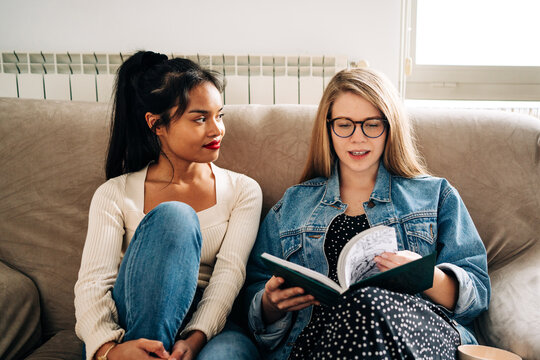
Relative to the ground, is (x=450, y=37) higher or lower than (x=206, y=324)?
higher

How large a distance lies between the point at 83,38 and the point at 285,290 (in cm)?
173

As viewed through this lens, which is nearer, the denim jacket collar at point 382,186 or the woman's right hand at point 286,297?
the woman's right hand at point 286,297

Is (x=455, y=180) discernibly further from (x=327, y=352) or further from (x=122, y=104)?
(x=122, y=104)

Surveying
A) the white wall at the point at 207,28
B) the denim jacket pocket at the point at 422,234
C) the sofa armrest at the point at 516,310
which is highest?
the white wall at the point at 207,28

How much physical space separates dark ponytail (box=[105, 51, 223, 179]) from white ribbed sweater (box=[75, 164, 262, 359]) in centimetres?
6

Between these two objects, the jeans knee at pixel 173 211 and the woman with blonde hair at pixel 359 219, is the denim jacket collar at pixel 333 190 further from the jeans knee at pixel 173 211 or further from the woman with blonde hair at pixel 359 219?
the jeans knee at pixel 173 211

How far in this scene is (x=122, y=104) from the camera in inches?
50.1

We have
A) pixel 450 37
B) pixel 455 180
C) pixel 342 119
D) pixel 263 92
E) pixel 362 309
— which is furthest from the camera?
pixel 450 37

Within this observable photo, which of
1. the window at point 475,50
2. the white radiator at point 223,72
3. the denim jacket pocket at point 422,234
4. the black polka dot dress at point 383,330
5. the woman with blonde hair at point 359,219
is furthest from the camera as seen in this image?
the window at point 475,50

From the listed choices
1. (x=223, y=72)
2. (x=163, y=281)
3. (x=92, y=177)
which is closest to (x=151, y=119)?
(x=92, y=177)

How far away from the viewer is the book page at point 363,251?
858 millimetres

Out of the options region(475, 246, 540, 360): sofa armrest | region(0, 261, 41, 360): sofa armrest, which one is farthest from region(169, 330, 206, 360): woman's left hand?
region(475, 246, 540, 360): sofa armrest

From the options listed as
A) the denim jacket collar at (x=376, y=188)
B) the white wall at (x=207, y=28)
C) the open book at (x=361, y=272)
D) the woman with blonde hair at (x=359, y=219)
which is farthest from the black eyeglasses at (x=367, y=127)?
the white wall at (x=207, y=28)

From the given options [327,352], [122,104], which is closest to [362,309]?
[327,352]
